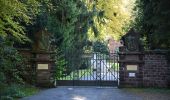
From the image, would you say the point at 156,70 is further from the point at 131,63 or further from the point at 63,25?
the point at 63,25

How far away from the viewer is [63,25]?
2089cm

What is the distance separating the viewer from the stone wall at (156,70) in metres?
17.1

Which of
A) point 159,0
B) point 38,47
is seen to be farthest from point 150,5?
point 38,47

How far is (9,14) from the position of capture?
1080 centimetres

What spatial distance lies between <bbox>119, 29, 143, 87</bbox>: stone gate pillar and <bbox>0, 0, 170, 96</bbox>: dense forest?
3.13 feet

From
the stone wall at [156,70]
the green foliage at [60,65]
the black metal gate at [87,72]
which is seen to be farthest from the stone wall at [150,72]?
the green foliage at [60,65]

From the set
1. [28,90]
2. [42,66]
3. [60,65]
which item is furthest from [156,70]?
[28,90]

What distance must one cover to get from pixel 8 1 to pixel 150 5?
21.9ft

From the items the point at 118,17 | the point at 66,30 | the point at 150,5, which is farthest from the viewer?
the point at 118,17

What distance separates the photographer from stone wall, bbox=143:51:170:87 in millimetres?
17125

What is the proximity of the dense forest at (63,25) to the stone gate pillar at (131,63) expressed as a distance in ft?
3.13

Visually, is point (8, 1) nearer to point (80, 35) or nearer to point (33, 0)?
point (33, 0)

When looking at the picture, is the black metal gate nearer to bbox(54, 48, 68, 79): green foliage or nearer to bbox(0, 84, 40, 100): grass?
bbox(54, 48, 68, 79): green foliage

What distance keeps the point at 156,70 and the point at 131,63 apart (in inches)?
45.6
